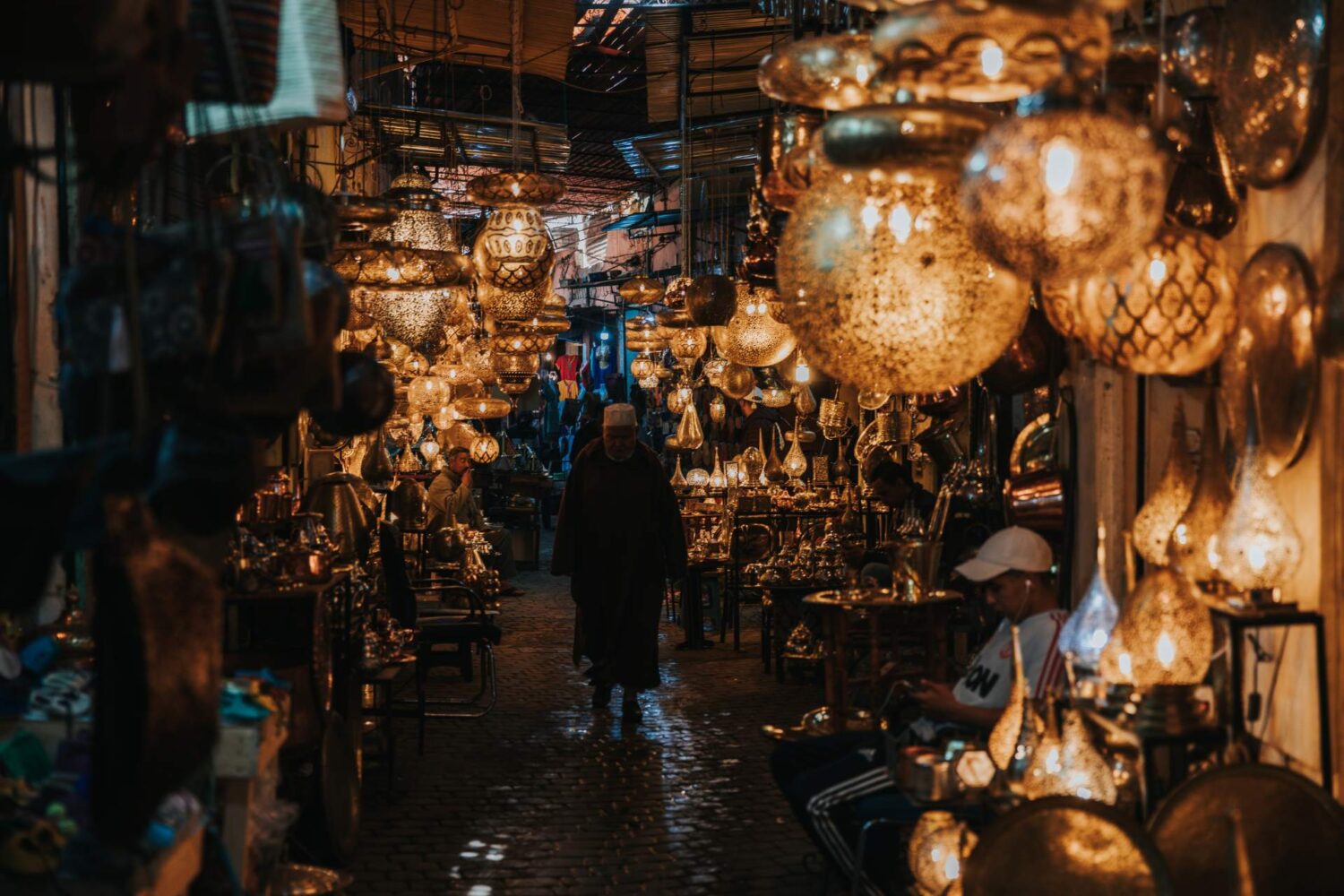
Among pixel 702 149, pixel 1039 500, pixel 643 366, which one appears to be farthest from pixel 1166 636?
pixel 643 366

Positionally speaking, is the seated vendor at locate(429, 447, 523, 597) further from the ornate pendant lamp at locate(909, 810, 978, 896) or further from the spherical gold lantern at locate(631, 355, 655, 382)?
the ornate pendant lamp at locate(909, 810, 978, 896)

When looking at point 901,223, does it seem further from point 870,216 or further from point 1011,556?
point 1011,556

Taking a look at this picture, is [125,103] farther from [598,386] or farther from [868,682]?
[598,386]

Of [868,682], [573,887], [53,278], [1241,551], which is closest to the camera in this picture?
[1241,551]

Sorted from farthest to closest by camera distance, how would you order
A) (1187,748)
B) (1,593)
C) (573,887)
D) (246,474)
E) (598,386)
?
(598,386)
(573,887)
(1187,748)
(246,474)
(1,593)

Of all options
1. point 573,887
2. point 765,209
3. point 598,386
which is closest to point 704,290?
point 765,209

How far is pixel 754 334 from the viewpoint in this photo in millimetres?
8414

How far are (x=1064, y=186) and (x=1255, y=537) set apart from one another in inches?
30.6

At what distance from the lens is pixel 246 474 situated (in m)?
2.04

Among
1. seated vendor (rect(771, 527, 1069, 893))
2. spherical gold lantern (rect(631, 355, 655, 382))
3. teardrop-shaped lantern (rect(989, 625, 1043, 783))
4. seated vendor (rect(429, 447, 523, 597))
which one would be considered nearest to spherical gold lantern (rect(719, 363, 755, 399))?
seated vendor (rect(429, 447, 523, 597))

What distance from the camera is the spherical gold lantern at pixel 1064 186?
2.19 meters

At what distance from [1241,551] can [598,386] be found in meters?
27.3

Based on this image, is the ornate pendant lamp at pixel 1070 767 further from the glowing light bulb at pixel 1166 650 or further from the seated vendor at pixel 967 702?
the seated vendor at pixel 967 702

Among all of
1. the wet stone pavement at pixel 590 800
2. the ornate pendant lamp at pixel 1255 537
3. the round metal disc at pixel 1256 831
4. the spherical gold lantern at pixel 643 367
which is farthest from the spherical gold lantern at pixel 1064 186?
the spherical gold lantern at pixel 643 367
